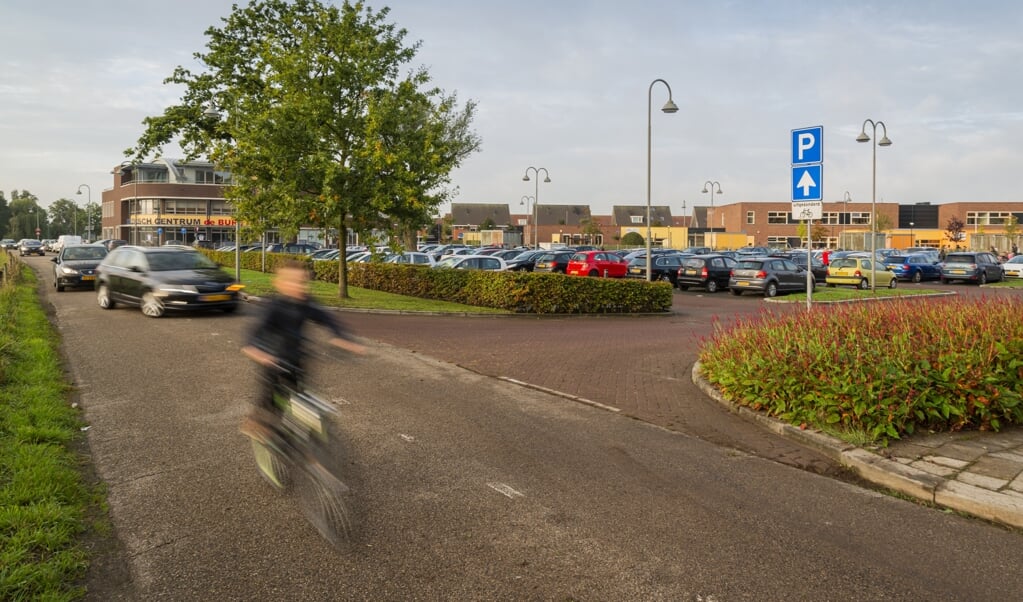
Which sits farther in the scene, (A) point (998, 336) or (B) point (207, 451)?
(A) point (998, 336)

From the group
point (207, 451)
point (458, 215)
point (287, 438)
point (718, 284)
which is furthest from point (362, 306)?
point (458, 215)

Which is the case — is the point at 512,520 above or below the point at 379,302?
below

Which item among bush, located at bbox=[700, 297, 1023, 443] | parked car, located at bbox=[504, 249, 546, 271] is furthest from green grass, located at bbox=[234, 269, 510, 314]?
bush, located at bbox=[700, 297, 1023, 443]

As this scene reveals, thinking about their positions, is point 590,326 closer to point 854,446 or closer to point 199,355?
point 199,355

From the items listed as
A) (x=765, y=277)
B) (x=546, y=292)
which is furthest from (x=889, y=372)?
(x=765, y=277)

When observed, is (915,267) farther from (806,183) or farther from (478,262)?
(806,183)

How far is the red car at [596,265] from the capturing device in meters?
29.2

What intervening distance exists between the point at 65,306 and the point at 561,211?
97273mm

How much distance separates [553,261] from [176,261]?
60.0 feet

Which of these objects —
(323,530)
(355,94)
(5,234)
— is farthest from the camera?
(5,234)

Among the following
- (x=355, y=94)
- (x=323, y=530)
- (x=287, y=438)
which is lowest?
(x=323, y=530)

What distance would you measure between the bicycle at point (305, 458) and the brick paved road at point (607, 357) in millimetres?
3501

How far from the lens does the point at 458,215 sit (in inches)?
4412

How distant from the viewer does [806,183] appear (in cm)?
951
